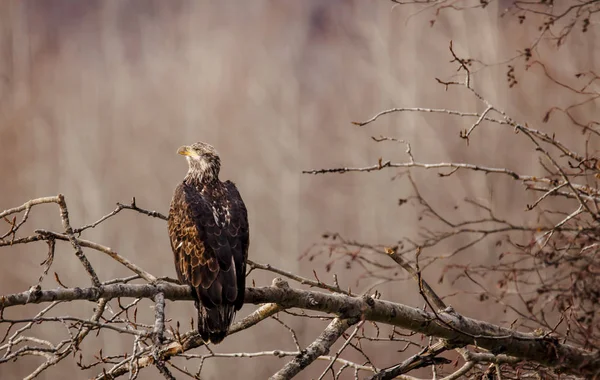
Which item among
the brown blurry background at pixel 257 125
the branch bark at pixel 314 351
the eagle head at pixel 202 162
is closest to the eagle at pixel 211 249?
the eagle head at pixel 202 162

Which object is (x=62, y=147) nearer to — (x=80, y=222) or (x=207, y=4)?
(x=80, y=222)

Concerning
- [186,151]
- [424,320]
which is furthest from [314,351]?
[186,151]

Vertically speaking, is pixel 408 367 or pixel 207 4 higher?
pixel 207 4

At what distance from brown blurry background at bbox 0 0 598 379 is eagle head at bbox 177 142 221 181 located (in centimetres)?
1294

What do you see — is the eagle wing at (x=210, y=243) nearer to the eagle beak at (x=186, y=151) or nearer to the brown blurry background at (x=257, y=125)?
the eagle beak at (x=186, y=151)

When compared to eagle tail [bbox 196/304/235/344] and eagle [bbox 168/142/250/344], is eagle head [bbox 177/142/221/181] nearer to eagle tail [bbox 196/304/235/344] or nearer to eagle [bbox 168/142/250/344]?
eagle [bbox 168/142/250/344]

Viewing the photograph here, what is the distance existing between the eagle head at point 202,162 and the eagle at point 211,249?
206 mm

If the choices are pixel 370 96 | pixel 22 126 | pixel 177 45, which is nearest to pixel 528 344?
pixel 370 96

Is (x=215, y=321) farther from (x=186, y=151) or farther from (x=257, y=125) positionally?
(x=257, y=125)

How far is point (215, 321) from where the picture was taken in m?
5.04

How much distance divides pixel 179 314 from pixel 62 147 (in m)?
7.33

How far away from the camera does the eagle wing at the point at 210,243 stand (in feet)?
16.7

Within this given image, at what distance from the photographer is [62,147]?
26422 mm

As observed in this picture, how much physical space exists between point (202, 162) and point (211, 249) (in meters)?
1.30
